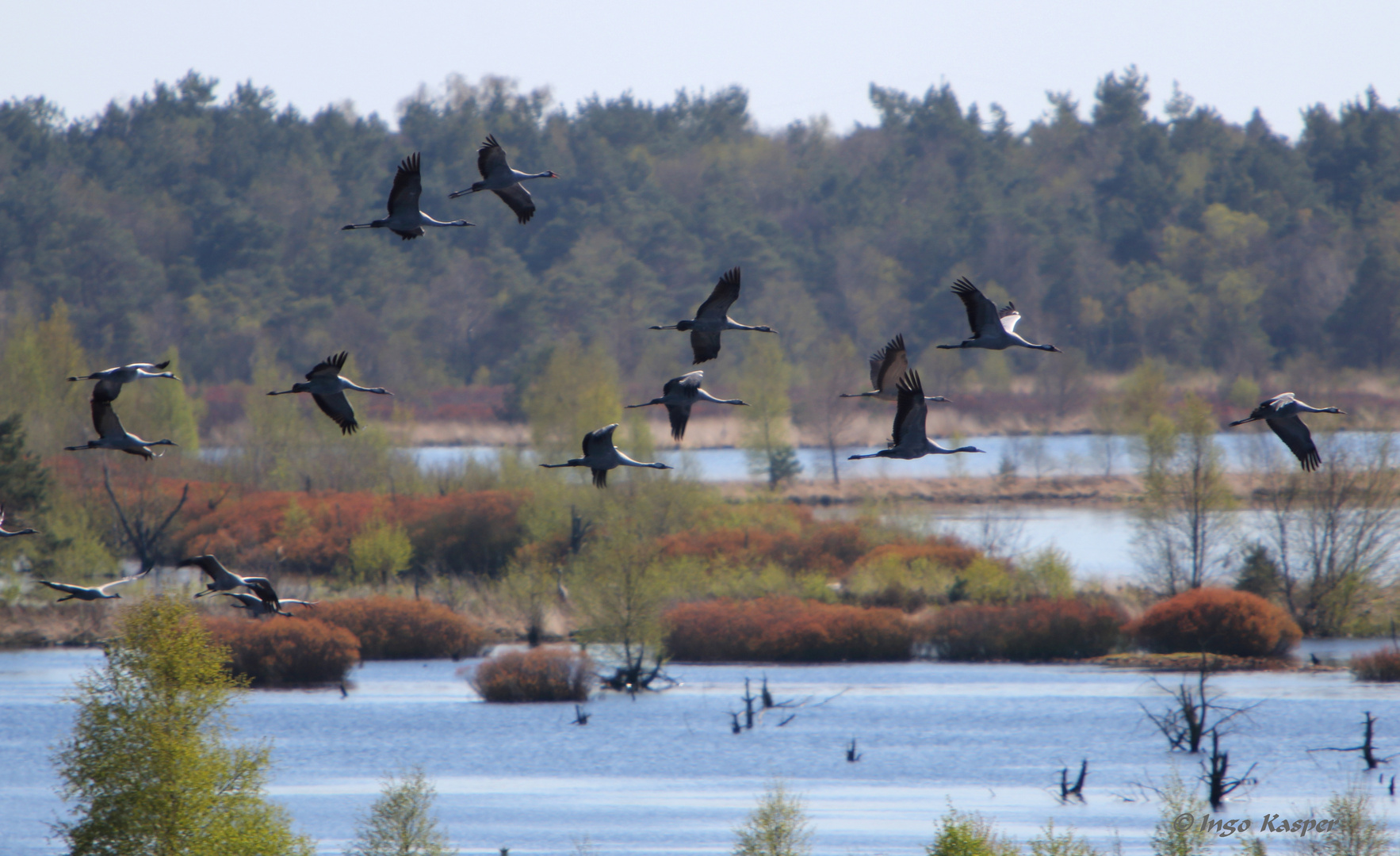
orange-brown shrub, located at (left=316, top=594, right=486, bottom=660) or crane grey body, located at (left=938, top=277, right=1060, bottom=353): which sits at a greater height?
crane grey body, located at (left=938, top=277, right=1060, bottom=353)

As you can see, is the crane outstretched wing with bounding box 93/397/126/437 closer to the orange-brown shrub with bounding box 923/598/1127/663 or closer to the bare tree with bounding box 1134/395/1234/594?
the orange-brown shrub with bounding box 923/598/1127/663

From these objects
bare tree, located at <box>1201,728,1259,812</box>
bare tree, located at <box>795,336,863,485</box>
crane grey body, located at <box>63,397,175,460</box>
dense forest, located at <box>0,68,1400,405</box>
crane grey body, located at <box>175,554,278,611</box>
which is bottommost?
Answer: bare tree, located at <box>1201,728,1259,812</box>

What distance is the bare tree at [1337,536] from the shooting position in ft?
221

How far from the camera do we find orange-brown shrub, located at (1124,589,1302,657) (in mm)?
65188

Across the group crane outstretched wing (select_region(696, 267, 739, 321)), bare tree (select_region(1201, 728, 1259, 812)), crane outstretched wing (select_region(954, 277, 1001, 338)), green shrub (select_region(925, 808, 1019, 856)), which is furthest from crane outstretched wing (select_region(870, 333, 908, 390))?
bare tree (select_region(1201, 728, 1259, 812))

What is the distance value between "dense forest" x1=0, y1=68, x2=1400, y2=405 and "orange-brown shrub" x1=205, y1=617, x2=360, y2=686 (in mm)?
34410

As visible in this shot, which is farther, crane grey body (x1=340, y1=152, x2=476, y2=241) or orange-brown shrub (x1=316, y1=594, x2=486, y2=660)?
Result: orange-brown shrub (x1=316, y1=594, x2=486, y2=660)

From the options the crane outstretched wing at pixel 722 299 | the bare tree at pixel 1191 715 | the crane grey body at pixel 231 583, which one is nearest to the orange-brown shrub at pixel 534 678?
the bare tree at pixel 1191 715

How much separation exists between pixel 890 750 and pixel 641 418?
31.3 meters

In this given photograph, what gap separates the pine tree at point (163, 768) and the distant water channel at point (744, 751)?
5833mm

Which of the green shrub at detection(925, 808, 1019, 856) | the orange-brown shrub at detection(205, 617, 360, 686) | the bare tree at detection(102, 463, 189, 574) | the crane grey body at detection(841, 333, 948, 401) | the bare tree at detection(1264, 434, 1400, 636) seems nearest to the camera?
the crane grey body at detection(841, 333, 948, 401)

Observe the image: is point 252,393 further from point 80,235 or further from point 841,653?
point 841,653

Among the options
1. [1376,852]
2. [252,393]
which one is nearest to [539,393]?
[252,393]

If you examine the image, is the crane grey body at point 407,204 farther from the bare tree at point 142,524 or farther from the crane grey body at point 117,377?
the bare tree at point 142,524
